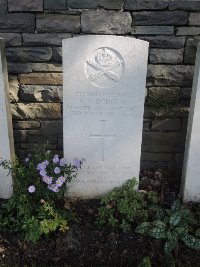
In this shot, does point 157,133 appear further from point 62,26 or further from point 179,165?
point 62,26

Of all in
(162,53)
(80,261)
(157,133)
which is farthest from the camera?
(157,133)

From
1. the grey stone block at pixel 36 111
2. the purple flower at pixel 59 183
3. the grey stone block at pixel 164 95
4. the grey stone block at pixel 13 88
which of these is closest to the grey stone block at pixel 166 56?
the grey stone block at pixel 164 95

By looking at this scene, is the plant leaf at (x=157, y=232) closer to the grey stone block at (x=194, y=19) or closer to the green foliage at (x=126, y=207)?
the green foliage at (x=126, y=207)

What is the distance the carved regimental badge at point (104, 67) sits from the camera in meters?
2.65

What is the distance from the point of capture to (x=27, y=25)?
301 centimetres

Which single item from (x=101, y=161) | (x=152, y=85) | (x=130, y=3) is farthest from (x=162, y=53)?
(x=101, y=161)

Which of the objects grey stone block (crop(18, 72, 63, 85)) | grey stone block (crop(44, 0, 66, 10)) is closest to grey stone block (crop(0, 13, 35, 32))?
grey stone block (crop(44, 0, 66, 10))

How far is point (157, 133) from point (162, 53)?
0.79 metres

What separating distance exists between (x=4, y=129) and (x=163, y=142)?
156 centimetres

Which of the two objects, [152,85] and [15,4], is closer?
[15,4]

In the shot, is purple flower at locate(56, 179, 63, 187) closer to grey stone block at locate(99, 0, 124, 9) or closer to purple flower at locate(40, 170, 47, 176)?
purple flower at locate(40, 170, 47, 176)

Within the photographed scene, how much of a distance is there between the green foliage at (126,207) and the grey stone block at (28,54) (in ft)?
4.45

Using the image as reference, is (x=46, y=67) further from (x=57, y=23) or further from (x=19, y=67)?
(x=57, y=23)

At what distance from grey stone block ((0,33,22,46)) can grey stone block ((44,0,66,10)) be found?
1.19 ft
